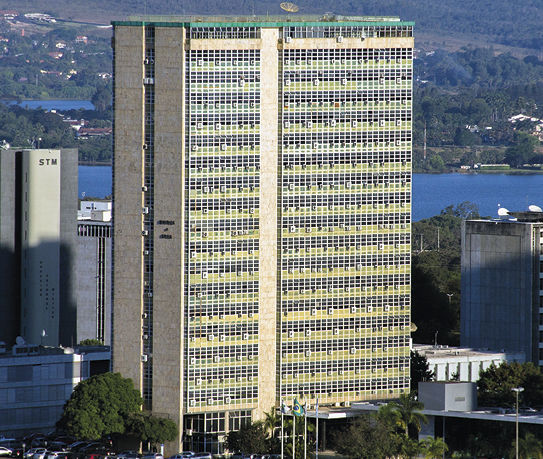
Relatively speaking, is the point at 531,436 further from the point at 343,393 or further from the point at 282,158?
the point at 282,158

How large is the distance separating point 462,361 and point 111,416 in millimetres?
49175

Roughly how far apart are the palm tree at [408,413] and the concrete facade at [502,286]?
134 feet

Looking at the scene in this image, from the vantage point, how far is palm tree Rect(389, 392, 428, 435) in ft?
424

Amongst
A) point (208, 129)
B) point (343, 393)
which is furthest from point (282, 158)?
point (343, 393)

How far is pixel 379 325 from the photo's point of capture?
140 metres

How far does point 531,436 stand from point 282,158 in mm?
37384

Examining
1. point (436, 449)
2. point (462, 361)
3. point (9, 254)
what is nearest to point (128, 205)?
point (436, 449)

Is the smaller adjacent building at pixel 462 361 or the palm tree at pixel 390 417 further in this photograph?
the smaller adjacent building at pixel 462 361

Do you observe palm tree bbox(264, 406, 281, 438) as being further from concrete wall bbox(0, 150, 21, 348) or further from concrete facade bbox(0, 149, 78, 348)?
concrete wall bbox(0, 150, 21, 348)

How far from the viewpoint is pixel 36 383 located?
493 ft

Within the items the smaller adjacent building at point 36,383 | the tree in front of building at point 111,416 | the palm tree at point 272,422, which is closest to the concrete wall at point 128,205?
the tree in front of building at point 111,416

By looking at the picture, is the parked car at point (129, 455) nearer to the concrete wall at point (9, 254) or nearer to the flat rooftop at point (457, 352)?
the flat rooftop at point (457, 352)

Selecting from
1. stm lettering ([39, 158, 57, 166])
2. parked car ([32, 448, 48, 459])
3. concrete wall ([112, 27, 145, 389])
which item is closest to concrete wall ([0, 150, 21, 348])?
stm lettering ([39, 158, 57, 166])

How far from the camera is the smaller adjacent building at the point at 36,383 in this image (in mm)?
148000
